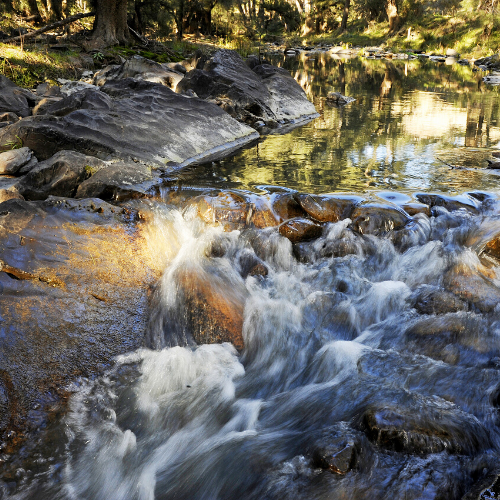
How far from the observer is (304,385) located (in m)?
3.96

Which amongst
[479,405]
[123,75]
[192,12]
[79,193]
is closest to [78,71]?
[123,75]

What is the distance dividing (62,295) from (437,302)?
3.38 meters

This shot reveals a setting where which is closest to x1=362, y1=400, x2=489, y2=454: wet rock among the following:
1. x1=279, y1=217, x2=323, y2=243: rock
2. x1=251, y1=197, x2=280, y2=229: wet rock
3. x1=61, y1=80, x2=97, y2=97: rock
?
x1=279, y1=217, x2=323, y2=243: rock

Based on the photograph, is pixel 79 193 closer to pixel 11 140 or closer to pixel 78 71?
pixel 11 140

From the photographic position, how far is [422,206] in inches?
245

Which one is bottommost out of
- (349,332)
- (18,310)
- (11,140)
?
(349,332)

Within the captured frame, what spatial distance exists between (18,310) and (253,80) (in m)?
10.5

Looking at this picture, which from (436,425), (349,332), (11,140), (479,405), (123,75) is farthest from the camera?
(123,75)

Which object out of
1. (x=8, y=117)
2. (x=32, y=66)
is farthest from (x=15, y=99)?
(x=32, y=66)

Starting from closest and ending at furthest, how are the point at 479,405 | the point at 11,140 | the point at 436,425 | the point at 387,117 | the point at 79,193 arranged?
the point at 436,425 < the point at 479,405 < the point at 79,193 < the point at 11,140 < the point at 387,117

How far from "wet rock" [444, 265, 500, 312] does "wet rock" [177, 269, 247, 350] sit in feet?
6.93

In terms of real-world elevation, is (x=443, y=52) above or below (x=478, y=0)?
below

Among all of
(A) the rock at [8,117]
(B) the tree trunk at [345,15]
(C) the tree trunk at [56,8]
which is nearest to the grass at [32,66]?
(A) the rock at [8,117]

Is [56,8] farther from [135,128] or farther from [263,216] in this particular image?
[263,216]
